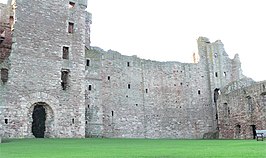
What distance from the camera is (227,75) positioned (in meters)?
36.1

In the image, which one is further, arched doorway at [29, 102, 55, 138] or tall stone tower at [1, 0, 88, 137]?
arched doorway at [29, 102, 55, 138]

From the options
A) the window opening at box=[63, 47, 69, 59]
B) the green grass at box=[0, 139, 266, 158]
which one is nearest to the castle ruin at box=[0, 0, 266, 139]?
the window opening at box=[63, 47, 69, 59]

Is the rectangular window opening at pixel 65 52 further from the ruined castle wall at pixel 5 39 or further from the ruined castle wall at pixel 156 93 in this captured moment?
the ruined castle wall at pixel 156 93

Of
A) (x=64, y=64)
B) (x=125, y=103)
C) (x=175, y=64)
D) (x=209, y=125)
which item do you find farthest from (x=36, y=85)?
(x=209, y=125)

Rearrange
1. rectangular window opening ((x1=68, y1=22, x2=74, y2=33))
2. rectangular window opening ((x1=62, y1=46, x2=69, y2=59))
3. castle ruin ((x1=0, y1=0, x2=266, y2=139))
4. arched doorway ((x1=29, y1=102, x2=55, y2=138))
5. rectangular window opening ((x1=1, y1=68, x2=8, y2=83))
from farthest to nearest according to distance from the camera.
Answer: rectangular window opening ((x1=68, y1=22, x2=74, y2=33)) < rectangular window opening ((x1=62, y1=46, x2=69, y2=59)) < arched doorway ((x1=29, y1=102, x2=55, y2=138)) < castle ruin ((x1=0, y1=0, x2=266, y2=139)) < rectangular window opening ((x1=1, y1=68, x2=8, y2=83))

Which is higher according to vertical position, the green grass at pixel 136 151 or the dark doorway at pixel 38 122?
the dark doorway at pixel 38 122

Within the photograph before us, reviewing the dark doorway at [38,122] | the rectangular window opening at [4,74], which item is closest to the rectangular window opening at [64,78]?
the dark doorway at [38,122]

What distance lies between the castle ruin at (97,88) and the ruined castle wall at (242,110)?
0.08 m

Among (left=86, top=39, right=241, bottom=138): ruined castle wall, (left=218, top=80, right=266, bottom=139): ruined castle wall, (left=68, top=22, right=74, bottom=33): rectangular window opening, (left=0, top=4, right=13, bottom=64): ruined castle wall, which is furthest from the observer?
(left=86, top=39, right=241, bottom=138): ruined castle wall

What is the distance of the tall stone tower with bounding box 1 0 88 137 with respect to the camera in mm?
20797

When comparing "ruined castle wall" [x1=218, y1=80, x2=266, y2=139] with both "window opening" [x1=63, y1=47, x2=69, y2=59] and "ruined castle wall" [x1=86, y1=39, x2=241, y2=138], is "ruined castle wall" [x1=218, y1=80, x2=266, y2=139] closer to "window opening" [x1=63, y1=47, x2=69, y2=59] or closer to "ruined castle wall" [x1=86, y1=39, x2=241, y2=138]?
"ruined castle wall" [x1=86, y1=39, x2=241, y2=138]

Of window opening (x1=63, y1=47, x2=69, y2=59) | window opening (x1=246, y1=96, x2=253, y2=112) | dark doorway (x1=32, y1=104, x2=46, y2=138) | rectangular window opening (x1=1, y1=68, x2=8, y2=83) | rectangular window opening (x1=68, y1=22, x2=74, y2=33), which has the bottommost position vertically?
dark doorway (x1=32, y1=104, x2=46, y2=138)

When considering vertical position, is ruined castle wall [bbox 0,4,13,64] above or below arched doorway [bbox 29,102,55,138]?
above

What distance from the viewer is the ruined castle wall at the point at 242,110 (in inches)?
1016
